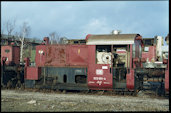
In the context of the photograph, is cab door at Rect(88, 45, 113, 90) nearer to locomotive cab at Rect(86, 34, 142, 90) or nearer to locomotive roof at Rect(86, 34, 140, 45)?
locomotive cab at Rect(86, 34, 142, 90)

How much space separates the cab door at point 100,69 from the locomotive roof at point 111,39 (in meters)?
0.37

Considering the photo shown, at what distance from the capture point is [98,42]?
39.7 feet

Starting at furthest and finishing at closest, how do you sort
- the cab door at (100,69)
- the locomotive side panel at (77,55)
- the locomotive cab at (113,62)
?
1. the locomotive side panel at (77,55)
2. the cab door at (100,69)
3. the locomotive cab at (113,62)

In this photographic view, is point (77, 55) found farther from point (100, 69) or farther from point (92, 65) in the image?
point (100, 69)

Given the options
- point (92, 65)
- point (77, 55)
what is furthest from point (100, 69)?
point (77, 55)

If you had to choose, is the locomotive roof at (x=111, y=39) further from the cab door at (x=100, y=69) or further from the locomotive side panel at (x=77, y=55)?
the locomotive side panel at (x=77, y=55)

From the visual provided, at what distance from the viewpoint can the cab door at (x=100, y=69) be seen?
11805 millimetres

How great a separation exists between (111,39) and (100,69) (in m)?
1.87

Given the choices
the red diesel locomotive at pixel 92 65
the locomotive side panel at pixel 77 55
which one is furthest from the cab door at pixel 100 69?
the locomotive side panel at pixel 77 55

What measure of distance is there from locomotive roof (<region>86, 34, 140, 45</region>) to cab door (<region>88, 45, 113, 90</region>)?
37 centimetres

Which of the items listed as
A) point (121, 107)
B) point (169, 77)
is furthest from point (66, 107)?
point (169, 77)

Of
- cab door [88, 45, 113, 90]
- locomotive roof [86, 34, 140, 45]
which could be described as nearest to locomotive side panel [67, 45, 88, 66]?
cab door [88, 45, 113, 90]

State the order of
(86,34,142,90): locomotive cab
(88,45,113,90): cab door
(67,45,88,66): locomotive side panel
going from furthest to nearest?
(67,45,88,66): locomotive side panel < (88,45,113,90): cab door < (86,34,142,90): locomotive cab

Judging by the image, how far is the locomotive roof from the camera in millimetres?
11712
